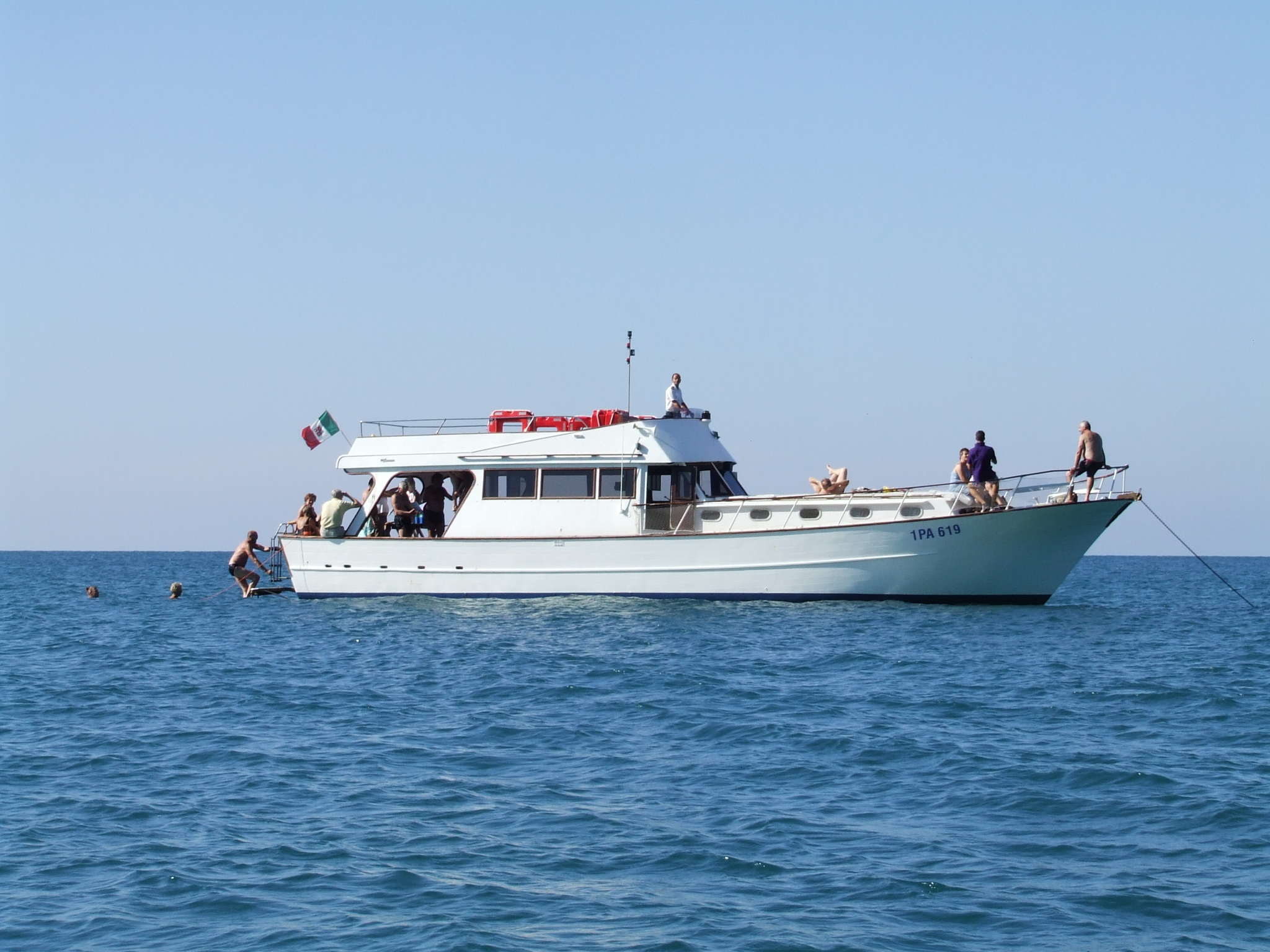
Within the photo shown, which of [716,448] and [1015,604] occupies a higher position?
[716,448]

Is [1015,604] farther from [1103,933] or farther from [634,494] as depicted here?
[1103,933]

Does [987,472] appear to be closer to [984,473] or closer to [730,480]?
[984,473]

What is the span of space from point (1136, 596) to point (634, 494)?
22.8 m

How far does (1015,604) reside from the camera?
25312mm

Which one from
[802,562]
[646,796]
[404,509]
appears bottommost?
[646,796]

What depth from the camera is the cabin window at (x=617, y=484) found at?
85.6 ft

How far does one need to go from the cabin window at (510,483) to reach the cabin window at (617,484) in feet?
4.60

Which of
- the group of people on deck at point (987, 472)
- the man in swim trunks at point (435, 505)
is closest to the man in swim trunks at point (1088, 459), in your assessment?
the group of people on deck at point (987, 472)

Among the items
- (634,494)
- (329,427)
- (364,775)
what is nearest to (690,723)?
(364,775)

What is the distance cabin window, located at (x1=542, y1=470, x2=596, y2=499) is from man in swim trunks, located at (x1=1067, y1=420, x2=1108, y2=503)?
870 centimetres

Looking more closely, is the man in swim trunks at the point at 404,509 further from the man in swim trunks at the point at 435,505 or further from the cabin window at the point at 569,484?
the cabin window at the point at 569,484

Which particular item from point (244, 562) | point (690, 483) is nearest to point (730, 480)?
point (690, 483)

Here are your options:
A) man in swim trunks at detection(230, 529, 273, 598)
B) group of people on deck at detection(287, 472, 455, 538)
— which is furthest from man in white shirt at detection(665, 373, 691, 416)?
man in swim trunks at detection(230, 529, 273, 598)

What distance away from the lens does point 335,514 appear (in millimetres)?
28562
